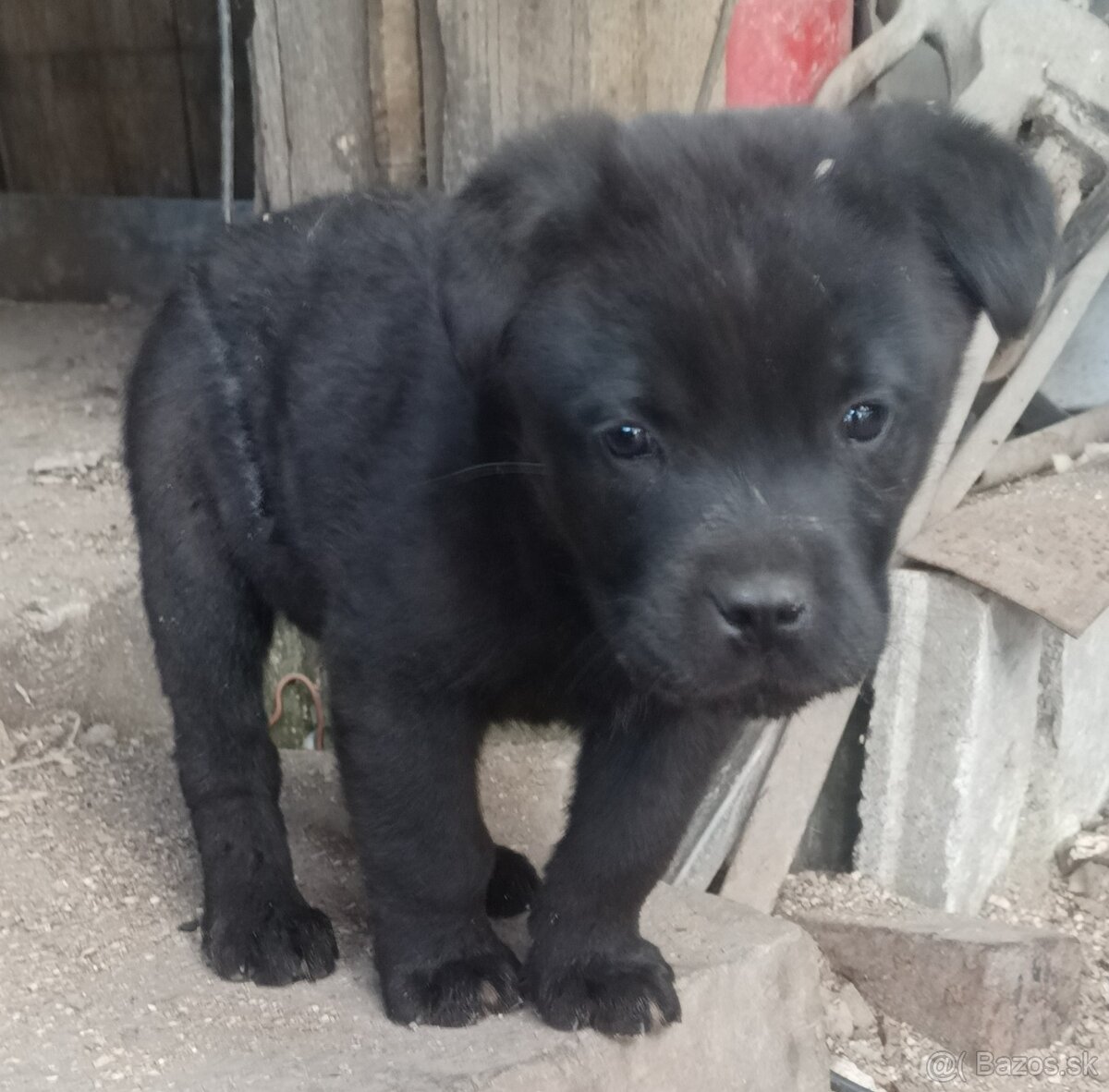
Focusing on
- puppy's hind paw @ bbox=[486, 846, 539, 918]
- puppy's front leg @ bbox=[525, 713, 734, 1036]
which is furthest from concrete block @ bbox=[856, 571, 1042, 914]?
puppy's front leg @ bbox=[525, 713, 734, 1036]

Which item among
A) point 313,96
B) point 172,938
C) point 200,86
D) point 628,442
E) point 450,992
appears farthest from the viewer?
point 200,86

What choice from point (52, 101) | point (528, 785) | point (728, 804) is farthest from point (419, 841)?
point (52, 101)

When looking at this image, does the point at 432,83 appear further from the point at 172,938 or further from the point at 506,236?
the point at 172,938

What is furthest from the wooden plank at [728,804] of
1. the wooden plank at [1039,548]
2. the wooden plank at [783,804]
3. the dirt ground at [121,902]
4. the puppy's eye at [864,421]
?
the puppy's eye at [864,421]

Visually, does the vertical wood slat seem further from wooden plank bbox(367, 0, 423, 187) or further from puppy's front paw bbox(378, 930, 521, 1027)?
puppy's front paw bbox(378, 930, 521, 1027)

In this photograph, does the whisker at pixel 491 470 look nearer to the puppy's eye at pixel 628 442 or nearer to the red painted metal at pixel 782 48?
the puppy's eye at pixel 628 442
